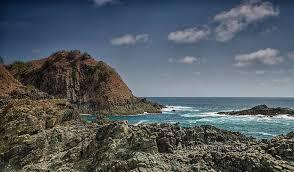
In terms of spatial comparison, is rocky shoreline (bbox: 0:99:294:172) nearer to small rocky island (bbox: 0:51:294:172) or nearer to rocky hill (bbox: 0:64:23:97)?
small rocky island (bbox: 0:51:294:172)

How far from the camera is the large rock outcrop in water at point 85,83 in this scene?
104 metres

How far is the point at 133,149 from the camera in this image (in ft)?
60.3

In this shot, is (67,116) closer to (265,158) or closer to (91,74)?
(265,158)

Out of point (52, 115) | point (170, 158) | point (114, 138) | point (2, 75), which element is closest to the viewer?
point (170, 158)

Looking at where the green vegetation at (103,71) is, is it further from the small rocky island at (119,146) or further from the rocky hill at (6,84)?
the small rocky island at (119,146)

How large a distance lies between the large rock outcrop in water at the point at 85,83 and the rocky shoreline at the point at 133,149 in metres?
72.1

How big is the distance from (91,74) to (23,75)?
2899cm

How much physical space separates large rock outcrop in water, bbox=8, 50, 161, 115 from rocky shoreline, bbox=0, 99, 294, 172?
72.1 m

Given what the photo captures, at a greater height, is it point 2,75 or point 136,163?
point 2,75

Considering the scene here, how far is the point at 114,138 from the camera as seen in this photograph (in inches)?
782

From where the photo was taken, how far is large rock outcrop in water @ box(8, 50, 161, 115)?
104444 mm

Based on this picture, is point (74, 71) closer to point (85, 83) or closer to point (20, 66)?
point (85, 83)

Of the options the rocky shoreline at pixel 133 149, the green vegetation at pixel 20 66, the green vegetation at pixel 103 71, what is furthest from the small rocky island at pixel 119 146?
the green vegetation at pixel 20 66

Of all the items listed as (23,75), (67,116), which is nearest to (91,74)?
(23,75)
